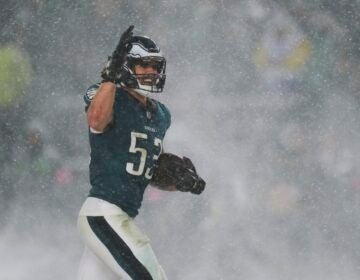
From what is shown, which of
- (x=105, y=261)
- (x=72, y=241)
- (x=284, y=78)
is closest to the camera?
(x=105, y=261)

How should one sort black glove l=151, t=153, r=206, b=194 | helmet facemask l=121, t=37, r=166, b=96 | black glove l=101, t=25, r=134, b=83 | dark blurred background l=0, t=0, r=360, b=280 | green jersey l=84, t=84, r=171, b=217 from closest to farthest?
black glove l=101, t=25, r=134, b=83 → green jersey l=84, t=84, r=171, b=217 → helmet facemask l=121, t=37, r=166, b=96 → black glove l=151, t=153, r=206, b=194 → dark blurred background l=0, t=0, r=360, b=280

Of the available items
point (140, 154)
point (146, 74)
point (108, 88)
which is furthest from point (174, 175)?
point (108, 88)

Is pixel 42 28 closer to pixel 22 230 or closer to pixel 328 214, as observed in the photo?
pixel 22 230

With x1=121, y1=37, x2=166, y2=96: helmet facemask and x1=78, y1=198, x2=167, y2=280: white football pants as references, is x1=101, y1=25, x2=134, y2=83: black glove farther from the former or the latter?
x1=78, y1=198, x2=167, y2=280: white football pants

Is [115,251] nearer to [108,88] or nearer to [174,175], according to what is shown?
[174,175]

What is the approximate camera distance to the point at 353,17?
10352 mm

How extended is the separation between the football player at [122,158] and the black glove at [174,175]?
87 mm

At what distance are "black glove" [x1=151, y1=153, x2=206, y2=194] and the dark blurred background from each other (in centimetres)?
547

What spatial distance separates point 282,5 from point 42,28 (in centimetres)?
315

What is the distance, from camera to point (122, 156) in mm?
3795

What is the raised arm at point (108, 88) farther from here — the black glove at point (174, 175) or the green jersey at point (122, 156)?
the black glove at point (174, 175)

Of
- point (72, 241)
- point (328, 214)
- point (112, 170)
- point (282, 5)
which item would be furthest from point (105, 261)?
point (282, 5)

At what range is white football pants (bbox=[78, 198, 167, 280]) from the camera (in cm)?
366

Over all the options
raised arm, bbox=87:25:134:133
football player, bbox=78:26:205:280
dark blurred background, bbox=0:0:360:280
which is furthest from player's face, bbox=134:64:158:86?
dark blurred background, bbox=0:0:360:280
